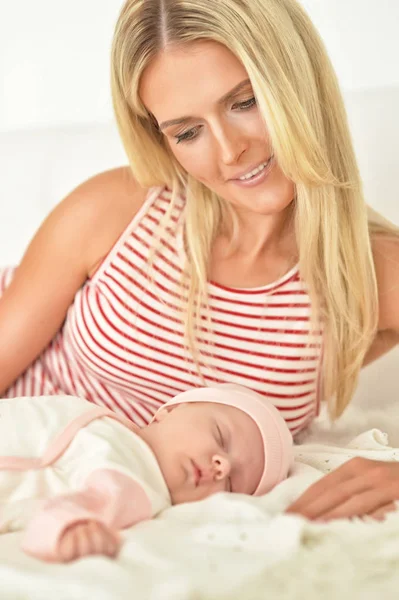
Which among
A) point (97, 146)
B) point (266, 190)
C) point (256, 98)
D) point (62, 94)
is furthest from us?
point (62, 94)

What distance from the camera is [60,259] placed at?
185cm

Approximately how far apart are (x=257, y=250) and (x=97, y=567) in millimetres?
934

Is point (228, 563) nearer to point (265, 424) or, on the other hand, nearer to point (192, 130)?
point (265, 424)

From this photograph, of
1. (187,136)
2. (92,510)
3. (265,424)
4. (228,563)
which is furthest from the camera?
(187,136)

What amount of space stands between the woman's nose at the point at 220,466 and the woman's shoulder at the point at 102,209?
59 cm

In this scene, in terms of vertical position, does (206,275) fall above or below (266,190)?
below

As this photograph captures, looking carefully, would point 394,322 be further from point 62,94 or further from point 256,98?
point 62,94

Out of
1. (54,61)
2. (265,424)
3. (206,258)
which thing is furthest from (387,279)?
(54,61)

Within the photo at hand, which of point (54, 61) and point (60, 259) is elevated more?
point (54, 61)

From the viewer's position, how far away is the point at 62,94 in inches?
113

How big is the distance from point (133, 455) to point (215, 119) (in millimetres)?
582

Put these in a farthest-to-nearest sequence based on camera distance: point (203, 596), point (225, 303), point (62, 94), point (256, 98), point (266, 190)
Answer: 1. point (62, 94)
2. point (225, 303)
3. point (266, 190)
4. point (256, 98)
5. point (203, 596)

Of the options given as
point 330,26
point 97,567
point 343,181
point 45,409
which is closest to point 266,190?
point 343,181

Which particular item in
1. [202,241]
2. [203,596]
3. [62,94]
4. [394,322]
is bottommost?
[394,322]
